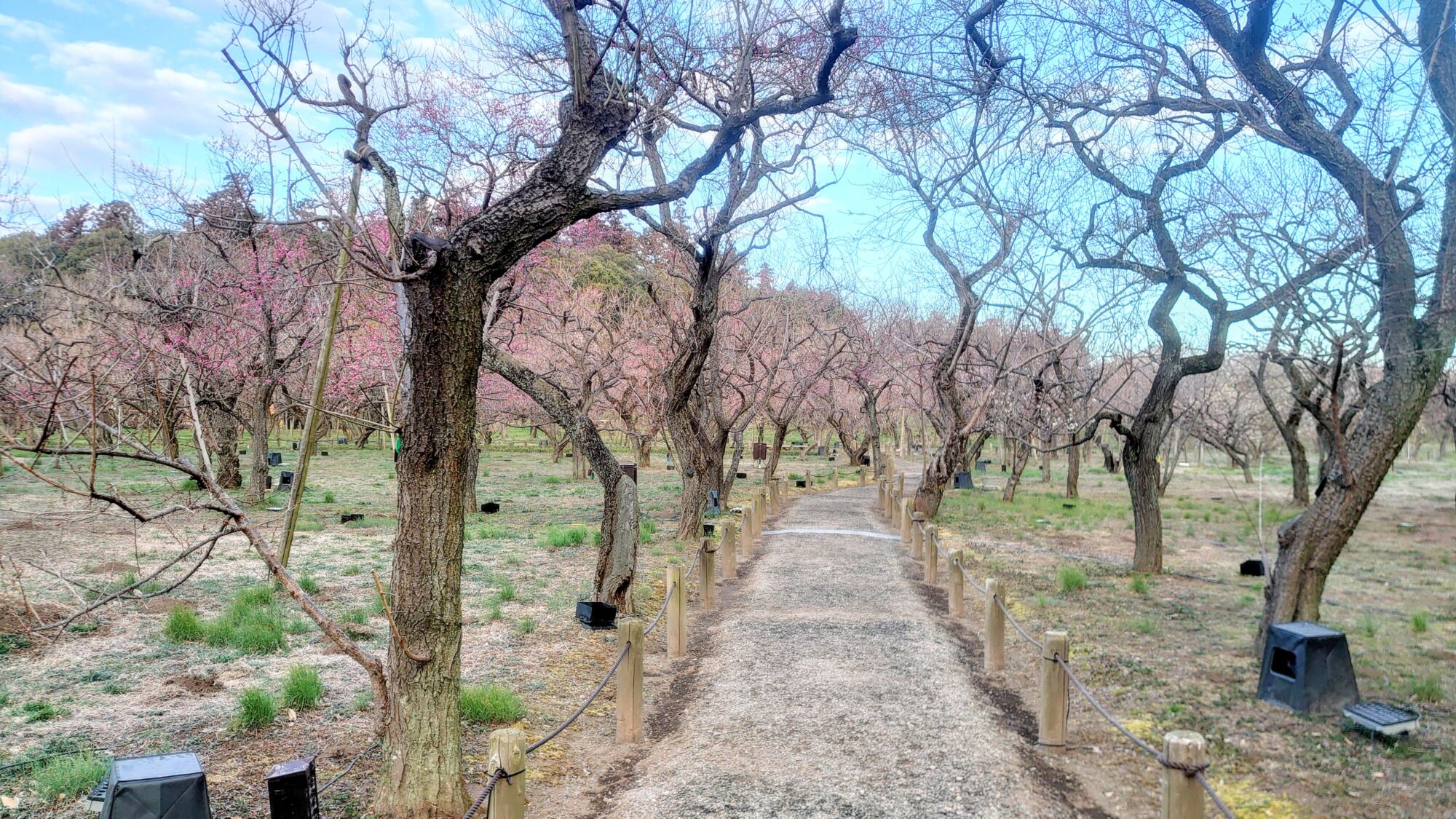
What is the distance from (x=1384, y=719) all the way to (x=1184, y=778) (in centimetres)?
307

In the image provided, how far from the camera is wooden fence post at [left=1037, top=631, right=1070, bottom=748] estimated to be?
19.2ft

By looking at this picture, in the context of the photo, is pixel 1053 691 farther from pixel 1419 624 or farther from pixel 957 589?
pixel 1419 624

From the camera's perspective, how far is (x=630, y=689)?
600 centimetres

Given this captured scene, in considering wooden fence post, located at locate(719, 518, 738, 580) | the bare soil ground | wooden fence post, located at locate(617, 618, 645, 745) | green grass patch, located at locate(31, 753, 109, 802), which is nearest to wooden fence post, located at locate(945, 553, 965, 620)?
wooden fence post, located at locate(719, 518, 738, 580)

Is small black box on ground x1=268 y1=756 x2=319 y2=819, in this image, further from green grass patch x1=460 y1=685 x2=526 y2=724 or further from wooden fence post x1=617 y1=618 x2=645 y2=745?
wooden fence post x1=617 y1=618 x2=645 y2=745

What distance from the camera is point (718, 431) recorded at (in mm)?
18016

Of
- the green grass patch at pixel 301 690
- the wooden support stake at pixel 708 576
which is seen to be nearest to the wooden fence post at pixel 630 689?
the green grass patch at pixel 301 690

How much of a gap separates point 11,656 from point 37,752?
8.52ft

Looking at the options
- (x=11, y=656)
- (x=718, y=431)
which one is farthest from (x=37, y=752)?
(x=718, y=431)

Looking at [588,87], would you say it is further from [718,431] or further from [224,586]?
[718,431]

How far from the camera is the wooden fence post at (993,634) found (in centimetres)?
776

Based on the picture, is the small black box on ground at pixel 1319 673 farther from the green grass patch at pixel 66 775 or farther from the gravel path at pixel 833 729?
the green grass patch at pixel 66 775

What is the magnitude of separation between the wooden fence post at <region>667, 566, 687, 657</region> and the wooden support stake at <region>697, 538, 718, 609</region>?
1.76m

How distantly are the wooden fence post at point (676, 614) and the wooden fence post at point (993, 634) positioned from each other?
266 cm
